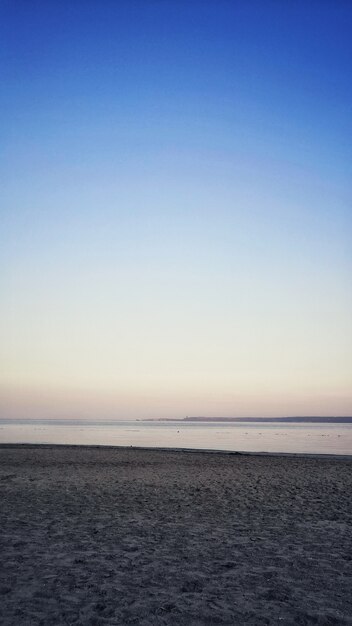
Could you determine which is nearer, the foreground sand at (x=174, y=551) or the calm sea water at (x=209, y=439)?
the foreground sand at (x=174, y=551)

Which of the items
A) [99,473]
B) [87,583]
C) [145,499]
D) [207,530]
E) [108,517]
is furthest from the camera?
[99,473]

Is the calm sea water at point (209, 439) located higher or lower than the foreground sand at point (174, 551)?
lower

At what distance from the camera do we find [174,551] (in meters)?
8.84

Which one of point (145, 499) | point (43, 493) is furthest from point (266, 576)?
point (43, 493)

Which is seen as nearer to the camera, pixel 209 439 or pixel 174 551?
pixel 174 551

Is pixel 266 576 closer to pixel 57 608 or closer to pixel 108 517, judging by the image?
pixel 57 608

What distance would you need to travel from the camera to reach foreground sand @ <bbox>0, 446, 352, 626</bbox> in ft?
20.0

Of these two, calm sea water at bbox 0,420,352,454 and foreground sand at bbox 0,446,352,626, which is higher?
foreground sand at bbox 0,446,352,626

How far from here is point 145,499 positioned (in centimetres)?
1444

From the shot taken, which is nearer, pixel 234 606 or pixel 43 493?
pixel 234 606

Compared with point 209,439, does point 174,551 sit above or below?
above

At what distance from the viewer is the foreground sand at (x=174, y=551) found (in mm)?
6102

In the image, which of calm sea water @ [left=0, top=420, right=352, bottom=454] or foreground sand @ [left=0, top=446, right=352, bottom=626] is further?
calm sea water @ [left=0, top=420, right=352, bottom=454]

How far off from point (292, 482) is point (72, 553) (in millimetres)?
12216
